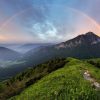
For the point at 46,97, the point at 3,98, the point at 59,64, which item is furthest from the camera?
the point at 59,64

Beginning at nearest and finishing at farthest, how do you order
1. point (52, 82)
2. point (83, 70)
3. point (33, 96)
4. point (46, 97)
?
point (46, 97), point (33, 96), point (52, 82), point (83, 70)

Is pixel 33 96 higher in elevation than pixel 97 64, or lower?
lower

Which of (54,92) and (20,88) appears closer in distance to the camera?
(54,92)

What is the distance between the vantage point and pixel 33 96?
52.2m

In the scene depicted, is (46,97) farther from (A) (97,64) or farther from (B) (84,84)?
(A) (97,64)

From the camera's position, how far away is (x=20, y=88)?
69000 mm

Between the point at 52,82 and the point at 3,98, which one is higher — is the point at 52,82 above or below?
above

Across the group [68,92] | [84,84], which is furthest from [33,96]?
[84,84]

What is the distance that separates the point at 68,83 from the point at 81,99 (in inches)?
317

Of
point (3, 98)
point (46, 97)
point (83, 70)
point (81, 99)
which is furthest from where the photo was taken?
point (3, 98)

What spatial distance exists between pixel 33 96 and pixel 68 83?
28.0 feet

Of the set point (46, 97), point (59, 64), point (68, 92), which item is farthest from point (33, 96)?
point (59, 64)

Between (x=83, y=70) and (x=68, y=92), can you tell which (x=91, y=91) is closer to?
(x=68, y=92)

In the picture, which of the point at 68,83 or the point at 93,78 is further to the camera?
the point at 93,78
